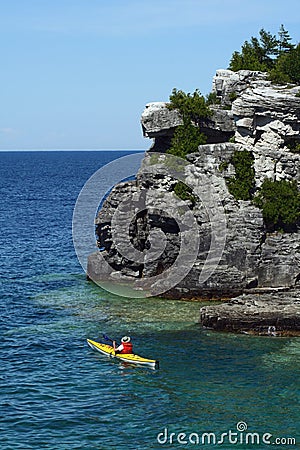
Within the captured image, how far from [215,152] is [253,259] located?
10.9 meters

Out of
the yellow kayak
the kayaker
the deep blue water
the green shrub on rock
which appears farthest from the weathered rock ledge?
the green shrub on rock

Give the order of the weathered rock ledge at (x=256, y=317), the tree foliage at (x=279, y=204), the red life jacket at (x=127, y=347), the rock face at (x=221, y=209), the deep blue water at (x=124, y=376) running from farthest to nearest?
the tree foliage at (x=279, y=204)
the rock face at (x=221, y=209)
the weathered rock ledge at (x=256, y=317)
the red life jacket at (x=127, y=347)
the deep blue water at (x=124, y=376)

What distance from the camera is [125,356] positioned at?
44.4 meters

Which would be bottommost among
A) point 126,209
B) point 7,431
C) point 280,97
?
point 7,431

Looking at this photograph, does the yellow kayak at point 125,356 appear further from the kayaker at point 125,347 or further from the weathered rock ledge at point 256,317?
the weathered rock ledge at point 256,317

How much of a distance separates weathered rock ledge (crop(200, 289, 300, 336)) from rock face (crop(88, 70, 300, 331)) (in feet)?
0.94

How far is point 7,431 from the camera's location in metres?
35.3

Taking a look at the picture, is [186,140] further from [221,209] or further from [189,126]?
[221,209]

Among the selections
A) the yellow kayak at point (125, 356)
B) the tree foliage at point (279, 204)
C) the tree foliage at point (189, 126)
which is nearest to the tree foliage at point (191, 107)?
the tree foliage at point (189, 126)

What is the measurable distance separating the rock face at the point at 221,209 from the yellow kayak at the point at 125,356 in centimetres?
914

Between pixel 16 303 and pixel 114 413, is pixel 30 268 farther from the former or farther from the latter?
pixel 114 413

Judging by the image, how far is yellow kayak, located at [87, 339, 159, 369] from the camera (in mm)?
43406

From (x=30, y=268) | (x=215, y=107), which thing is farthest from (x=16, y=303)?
(x=215, y=107)

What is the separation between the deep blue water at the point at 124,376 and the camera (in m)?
35.4
